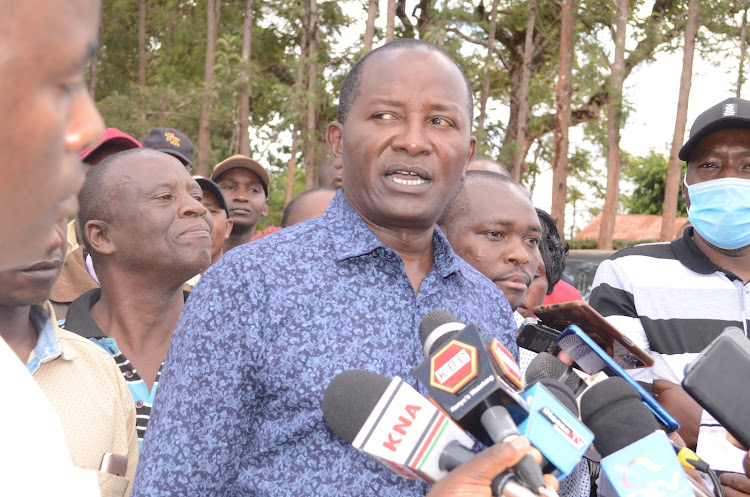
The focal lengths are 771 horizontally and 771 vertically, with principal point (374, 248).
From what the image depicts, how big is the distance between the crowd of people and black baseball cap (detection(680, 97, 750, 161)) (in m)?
0.02

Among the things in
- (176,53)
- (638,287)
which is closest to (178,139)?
(638,287)

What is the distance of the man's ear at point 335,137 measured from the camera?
2412 mm

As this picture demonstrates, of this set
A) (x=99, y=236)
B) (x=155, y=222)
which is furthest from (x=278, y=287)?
(x=99, y=236)

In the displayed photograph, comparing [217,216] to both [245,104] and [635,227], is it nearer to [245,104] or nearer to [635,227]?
[245,104]

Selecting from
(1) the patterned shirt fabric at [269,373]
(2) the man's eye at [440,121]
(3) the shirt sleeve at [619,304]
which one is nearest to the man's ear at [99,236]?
(1) the patterned shirt fabric at [269,373]

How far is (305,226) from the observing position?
213 centimetres

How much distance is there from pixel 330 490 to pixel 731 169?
2.66 metres

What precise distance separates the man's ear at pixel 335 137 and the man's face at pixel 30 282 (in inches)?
37.6

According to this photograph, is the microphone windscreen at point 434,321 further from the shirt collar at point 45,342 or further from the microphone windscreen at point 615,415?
the shirt collar at point 45,342

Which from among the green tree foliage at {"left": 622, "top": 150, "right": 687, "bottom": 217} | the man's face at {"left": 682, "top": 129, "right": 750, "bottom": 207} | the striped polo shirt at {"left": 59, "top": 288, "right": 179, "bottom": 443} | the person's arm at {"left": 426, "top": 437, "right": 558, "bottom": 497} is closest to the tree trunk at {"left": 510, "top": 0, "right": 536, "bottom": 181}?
the man's face at {"left": 682, "top": 129, "right": 750, "bottom": 207}

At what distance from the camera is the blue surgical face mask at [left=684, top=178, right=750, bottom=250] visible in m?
3.46

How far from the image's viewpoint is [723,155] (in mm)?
3547

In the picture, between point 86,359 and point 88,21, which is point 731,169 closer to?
point 86,359


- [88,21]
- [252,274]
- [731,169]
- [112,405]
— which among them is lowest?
[112,405]
